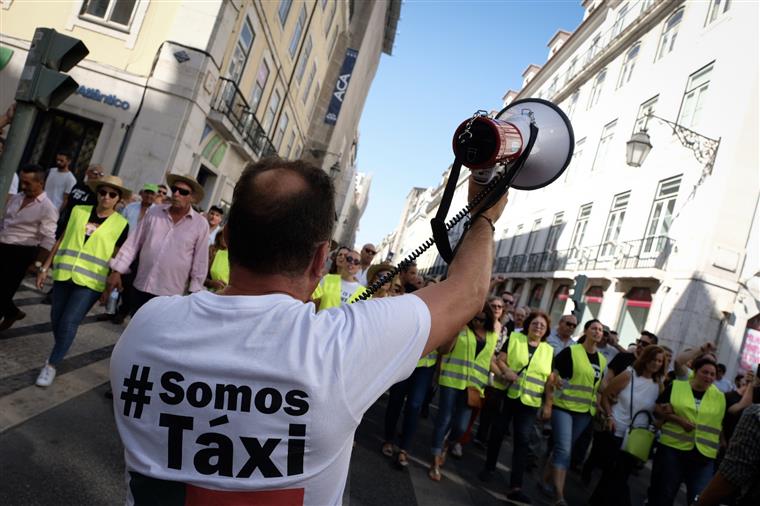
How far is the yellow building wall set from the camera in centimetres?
1387

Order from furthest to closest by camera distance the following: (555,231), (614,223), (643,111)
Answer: (555,231) < (643,111) < (614,223)

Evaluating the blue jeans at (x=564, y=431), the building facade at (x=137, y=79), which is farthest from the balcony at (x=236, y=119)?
the blue jeans at (x=564, y=431)

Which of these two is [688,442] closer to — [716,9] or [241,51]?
[241,51]

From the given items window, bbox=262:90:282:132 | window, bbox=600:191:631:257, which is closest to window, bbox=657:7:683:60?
window, bbox=600:191:631:257

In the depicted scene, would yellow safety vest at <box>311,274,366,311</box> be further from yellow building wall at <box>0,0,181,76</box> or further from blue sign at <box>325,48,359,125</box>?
blue sign at <box>325,48,359,125</box>

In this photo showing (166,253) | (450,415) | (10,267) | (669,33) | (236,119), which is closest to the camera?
(166,253)

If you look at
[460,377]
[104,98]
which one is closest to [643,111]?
[104,98]

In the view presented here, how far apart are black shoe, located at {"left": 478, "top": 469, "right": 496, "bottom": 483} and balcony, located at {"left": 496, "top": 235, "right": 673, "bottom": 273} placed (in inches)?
498

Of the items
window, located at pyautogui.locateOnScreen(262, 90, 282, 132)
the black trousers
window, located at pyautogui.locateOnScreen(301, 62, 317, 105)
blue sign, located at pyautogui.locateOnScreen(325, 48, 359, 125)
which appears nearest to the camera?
the black trousers

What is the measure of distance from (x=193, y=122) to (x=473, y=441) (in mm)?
10167

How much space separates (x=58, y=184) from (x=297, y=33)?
15127 mm

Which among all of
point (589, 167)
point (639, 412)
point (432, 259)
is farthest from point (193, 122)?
point (432, 259)

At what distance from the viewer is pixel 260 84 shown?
761 inches

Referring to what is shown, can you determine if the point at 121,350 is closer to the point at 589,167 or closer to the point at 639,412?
the point at 639,412
